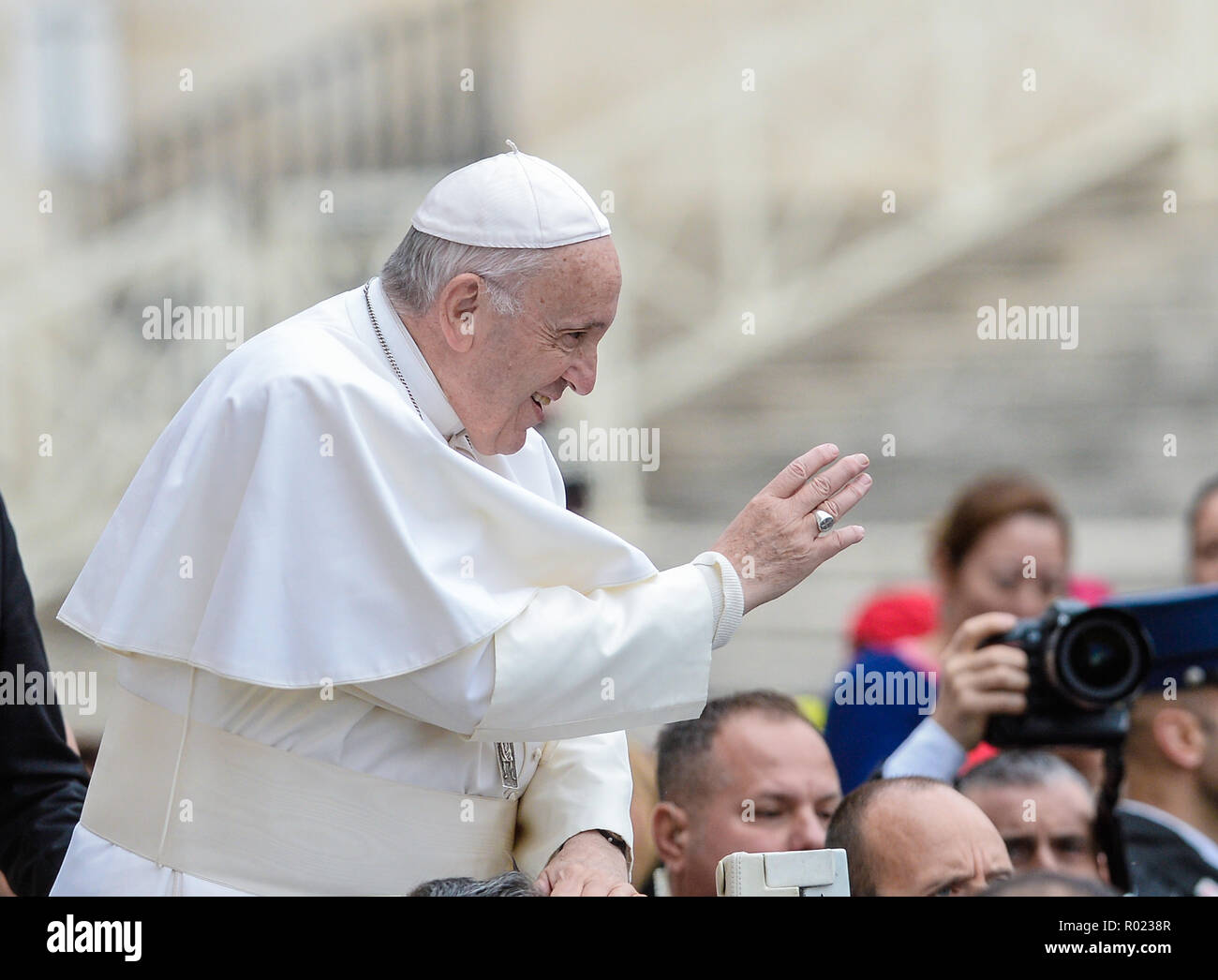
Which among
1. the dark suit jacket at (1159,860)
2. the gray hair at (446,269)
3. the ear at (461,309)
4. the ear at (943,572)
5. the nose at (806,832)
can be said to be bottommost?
the dark suit jacket at (1159,860)

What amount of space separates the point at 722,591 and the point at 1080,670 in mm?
1209

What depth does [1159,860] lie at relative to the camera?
3.61 metres

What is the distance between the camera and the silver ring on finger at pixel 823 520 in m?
2.46

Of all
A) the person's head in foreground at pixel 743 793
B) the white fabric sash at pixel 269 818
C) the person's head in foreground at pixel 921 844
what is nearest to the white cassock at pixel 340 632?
the white fabric sash at pixel 269 818

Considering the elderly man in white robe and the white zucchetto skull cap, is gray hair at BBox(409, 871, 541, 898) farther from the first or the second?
the white zucchetto skull cap

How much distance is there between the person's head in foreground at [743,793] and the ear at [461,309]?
4.08 feet

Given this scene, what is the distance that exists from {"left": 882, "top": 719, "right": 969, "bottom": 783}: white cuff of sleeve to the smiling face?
3.87ft

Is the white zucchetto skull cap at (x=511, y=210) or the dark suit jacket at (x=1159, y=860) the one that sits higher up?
the white zucchetto skull cap at (x=511, y=210)

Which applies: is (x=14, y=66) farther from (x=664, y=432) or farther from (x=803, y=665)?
(x=803, y=665)

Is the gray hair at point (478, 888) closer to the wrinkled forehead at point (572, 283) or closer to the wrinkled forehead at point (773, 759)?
the wrinkled forehead at point (572, 283)

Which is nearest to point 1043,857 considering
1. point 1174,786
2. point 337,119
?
point 1174,786

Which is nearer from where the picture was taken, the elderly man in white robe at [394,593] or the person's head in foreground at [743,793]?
the elderly man in white robe at [394,593]
